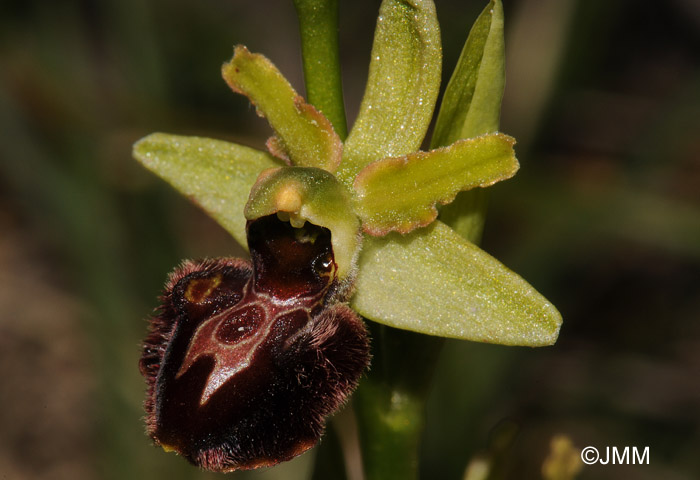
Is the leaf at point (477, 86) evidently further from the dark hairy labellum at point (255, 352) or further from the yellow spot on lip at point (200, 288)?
the yellow spot on lip at point (200, 288)

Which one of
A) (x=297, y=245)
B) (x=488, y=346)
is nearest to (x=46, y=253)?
(x=488, y=346)

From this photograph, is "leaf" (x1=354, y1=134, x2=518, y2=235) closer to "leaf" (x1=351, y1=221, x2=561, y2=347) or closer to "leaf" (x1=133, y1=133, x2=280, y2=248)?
"leaf" (x1=351, y1=221, x2=561, y2=347)

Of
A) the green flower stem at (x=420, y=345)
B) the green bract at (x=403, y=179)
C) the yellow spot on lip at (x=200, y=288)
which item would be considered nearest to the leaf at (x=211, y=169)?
the green bract at (x=403, y=179)

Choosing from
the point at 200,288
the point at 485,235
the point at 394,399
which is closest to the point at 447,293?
the point at 394,399

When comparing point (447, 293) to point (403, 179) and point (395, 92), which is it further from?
point (395, 92)

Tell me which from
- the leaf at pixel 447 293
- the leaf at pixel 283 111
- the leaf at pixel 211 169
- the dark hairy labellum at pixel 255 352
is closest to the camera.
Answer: the dark hairy labellum at pixel 255 352

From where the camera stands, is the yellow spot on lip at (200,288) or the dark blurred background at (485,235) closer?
the yellow spot on lip at (200,288)
